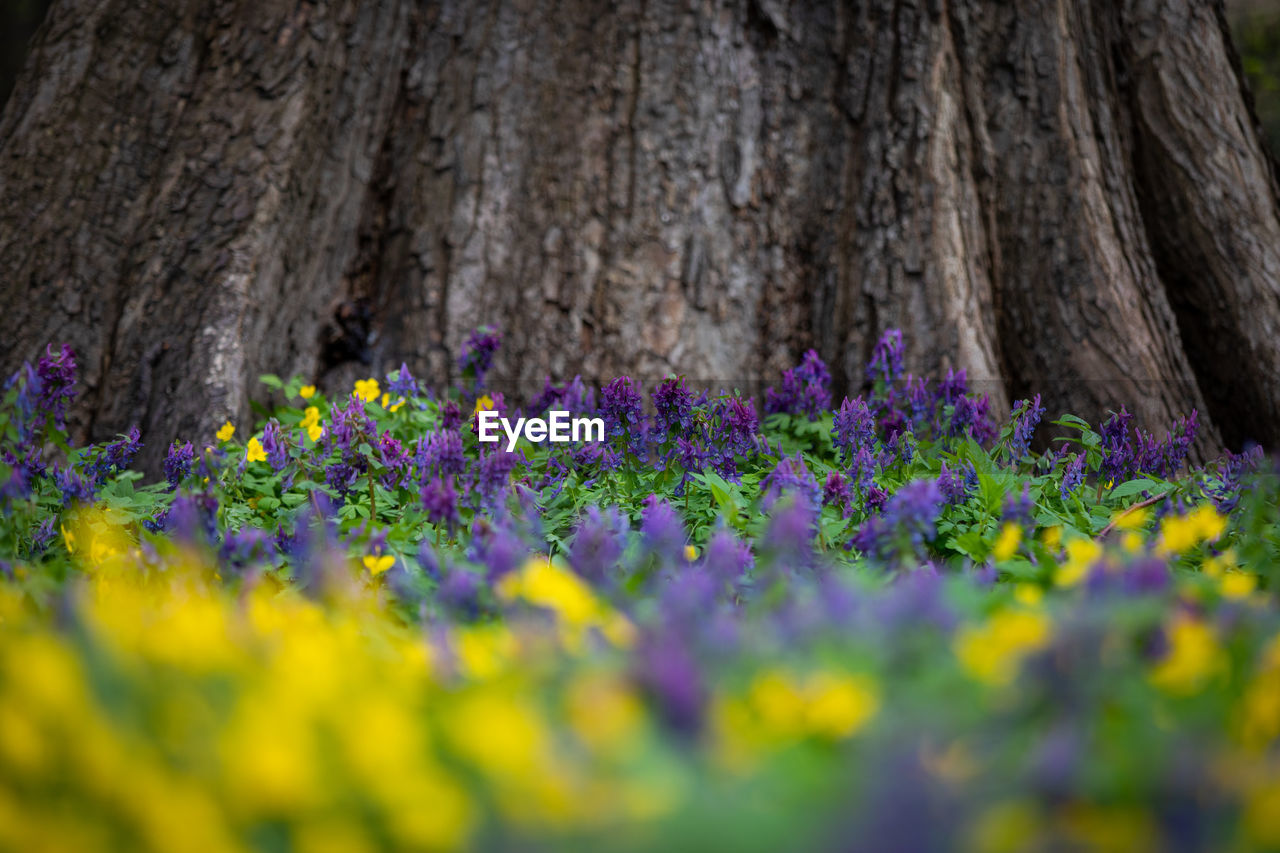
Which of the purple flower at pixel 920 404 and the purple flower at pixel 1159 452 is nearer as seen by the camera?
the purple flower at pixel 1159 452

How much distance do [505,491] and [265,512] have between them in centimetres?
107

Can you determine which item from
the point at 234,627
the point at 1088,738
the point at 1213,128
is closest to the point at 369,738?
the point at 234,627

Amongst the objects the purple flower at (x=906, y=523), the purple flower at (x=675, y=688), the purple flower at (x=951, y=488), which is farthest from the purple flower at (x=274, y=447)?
the purple flower at (x=675, y=688)

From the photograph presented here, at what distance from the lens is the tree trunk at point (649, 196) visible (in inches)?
146

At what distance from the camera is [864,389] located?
368cm

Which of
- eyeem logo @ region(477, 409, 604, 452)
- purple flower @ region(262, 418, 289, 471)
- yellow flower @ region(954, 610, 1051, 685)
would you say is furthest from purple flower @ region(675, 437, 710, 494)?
yellow flower @ region(954, 610, 1051, 685)

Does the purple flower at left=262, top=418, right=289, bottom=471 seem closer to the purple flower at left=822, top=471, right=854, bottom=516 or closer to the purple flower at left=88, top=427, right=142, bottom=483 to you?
the purple flower at left=88, top=427, right=142, bottom=483

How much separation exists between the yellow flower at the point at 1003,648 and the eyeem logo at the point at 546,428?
1.78 meters

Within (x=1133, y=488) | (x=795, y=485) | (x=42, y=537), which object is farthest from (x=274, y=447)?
(x=1133, y=488)

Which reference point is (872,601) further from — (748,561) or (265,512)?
(265,512)

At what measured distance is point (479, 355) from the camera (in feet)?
11.6

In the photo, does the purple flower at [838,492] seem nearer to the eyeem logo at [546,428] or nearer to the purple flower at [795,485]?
the purple flower at [795,485]

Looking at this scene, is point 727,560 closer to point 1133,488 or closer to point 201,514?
point 201,514

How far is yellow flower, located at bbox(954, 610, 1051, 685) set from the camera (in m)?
1.15
